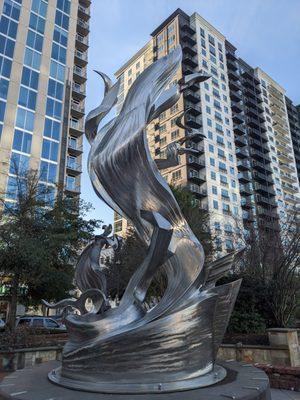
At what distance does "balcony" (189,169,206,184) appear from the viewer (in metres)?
54.1

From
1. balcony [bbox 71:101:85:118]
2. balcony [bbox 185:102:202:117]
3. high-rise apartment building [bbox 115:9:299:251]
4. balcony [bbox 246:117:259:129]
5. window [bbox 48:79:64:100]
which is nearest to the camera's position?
window [bbox 48:79:64:100]

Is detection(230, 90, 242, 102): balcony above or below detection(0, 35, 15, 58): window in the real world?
above

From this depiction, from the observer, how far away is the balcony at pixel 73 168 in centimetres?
4039

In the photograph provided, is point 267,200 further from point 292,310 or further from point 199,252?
point 199,252

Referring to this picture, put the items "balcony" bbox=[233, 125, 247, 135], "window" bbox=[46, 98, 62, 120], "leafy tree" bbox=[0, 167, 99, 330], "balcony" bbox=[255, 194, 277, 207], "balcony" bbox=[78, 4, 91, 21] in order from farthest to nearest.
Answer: "balcony" bbox=[233, 125, 247, 135] < "balcony" bbox=[255, 194, 277, 207] < "balcony" bbox=[78, 4, 91, 21] < "window" bbox=[46, 98, 62, 120] < "leafy tree" bbox=[0, 167, 99, 330]

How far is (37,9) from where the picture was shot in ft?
139

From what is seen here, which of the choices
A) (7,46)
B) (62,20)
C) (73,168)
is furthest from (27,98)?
(62,20)

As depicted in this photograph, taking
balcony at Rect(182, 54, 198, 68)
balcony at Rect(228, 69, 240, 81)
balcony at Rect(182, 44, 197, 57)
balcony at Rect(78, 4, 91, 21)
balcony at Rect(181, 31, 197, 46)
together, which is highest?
balcony at Rect(181, 31, 197, 46)

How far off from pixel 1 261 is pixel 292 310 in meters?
13.1

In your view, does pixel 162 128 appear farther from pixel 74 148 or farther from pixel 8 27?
pixel 8 27

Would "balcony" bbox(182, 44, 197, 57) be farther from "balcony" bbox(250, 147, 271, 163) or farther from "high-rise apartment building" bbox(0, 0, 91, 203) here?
"high-rise apartment building" bbox(0, 0, 91, 203)

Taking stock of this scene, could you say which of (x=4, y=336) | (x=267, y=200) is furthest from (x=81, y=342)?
(x=267, y=200)

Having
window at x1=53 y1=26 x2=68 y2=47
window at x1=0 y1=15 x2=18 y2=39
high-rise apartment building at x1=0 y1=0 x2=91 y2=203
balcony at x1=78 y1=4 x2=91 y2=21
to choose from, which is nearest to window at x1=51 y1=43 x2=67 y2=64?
high-rise apartment building at x1=0 y1=0 x2=91 y2=203

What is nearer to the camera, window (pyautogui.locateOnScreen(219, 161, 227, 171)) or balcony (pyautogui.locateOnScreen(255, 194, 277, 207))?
window (pyautogui.locateOnScreen(219, 161, 227, 171))
